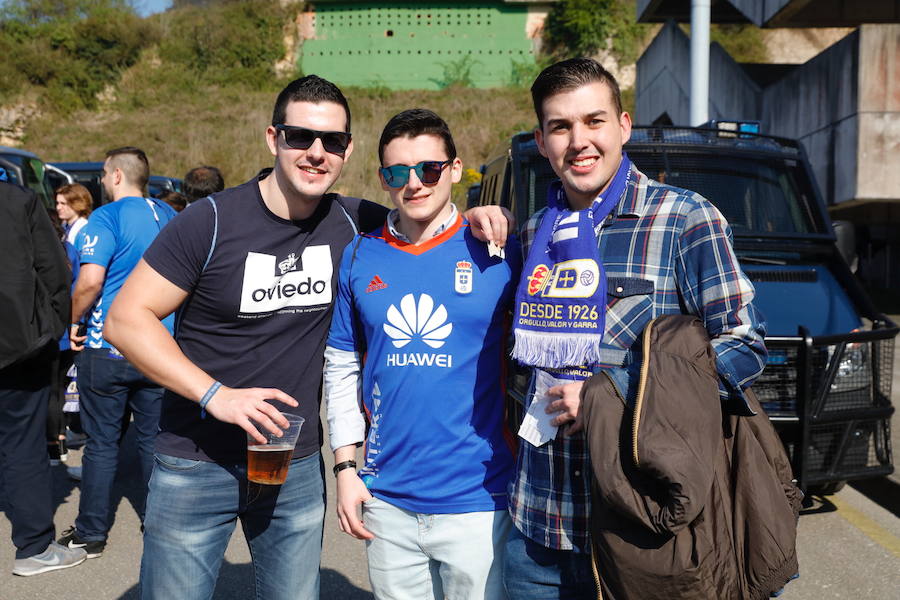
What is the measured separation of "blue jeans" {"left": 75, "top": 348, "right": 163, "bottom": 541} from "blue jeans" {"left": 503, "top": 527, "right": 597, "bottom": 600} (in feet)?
10.5

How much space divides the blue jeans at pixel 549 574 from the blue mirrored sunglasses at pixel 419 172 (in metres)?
1.16

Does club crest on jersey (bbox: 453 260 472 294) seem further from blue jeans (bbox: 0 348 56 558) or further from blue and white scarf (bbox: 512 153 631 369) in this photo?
blue jeans (bbox: 0 348 56 558)

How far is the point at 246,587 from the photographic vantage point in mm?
4141

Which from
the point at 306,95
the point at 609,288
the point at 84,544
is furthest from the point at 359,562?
the point at 609,288

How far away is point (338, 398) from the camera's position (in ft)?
8.40

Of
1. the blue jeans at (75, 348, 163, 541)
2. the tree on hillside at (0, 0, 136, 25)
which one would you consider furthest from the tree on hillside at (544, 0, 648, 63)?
the blue jeans at (75, 348, 163, 541)

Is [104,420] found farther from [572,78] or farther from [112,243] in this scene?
[572,78]

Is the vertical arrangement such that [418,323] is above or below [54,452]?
above

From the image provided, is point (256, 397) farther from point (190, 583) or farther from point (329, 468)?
point (329, 468)

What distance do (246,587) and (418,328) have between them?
8.02 ft

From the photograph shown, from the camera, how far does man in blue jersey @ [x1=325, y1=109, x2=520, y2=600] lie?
241cm

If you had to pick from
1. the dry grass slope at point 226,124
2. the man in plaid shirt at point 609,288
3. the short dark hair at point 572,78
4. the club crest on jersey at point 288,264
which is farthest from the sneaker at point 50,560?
the dry grass slope at point 226,124

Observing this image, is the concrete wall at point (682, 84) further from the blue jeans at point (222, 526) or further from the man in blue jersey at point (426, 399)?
the blue jeans at point (222, 526)

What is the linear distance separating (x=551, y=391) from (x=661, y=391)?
0.33 m
